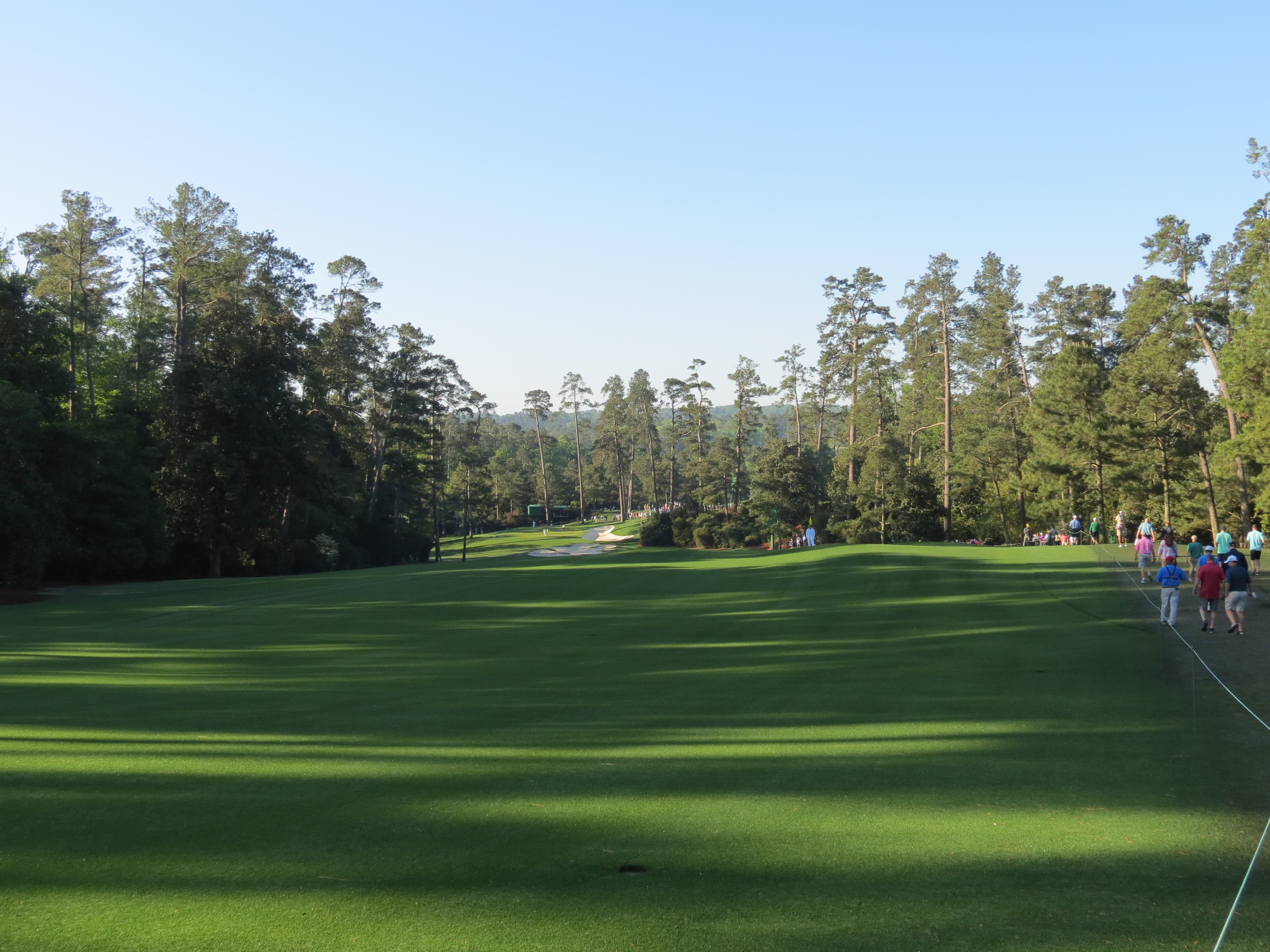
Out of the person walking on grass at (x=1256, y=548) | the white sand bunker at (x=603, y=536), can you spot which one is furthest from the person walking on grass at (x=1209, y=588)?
the white sand bunker at (x=603, y=536)

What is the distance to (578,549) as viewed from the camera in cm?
6950

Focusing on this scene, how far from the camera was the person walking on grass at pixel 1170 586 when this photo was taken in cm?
1859

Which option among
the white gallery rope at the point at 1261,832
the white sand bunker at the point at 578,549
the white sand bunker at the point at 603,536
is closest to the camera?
the white gallery rope at the point at 1261,832

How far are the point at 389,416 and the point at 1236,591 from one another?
187 ft

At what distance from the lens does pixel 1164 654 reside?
51.3 feet

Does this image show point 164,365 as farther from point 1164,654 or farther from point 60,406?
point 1164,654

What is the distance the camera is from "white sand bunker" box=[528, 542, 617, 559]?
5877 cm

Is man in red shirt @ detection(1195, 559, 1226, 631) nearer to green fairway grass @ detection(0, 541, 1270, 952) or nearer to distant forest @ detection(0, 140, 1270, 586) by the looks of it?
green fairway grass @ detection(0, 541, 1270, 952)

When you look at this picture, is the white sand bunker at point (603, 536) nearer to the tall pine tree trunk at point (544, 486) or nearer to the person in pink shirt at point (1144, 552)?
the tall pine tree trunk at point (544, 486)

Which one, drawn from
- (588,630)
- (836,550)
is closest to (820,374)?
(836,550)

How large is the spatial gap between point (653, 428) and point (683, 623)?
109 meters

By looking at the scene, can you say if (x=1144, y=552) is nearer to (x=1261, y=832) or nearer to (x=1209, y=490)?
(x=1261, y=832)

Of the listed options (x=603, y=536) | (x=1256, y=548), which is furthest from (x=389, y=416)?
(x=1256, y=548)

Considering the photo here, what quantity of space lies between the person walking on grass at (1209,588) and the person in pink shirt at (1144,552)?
820 centimetres
